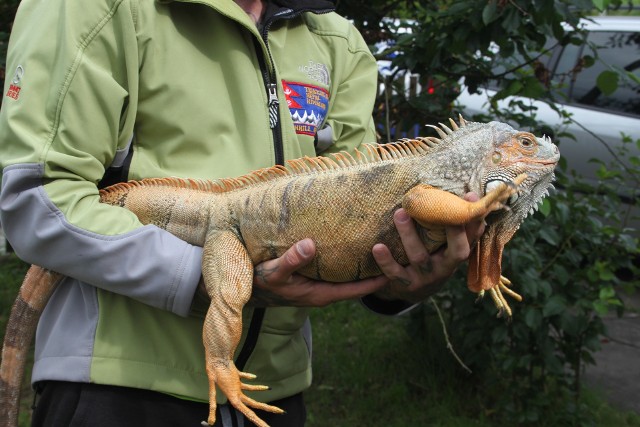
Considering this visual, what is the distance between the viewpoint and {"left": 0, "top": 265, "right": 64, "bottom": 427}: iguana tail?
2211 mm

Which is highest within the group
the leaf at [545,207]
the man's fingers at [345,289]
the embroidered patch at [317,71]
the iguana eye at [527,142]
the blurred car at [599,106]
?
the embroidered patch at [317,71]

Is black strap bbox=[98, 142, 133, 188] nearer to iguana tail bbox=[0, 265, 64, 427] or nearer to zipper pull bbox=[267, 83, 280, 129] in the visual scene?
iguana tail bbox=[0, 265, 64, 427]

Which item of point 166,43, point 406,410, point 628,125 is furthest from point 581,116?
point 166,43

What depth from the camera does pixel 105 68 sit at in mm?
1913

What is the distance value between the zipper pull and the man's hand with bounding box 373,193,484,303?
497 mm

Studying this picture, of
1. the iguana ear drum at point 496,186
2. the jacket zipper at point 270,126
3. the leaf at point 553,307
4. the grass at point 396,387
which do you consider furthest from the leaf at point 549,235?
the jacket zipper at point 270,126

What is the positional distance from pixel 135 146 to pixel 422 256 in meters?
0.93

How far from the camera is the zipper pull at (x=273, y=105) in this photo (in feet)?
7.18

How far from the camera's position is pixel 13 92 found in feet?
6.17

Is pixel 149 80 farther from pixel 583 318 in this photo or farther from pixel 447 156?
pixel 583 318

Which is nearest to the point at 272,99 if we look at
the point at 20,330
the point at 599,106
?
the point at 20,330

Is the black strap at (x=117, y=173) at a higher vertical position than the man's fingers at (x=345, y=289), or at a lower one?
higher

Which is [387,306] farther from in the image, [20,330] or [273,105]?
[20,330]

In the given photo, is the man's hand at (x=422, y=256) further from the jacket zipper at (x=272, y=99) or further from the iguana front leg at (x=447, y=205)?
the jacket zipper at (x=272, y=99)
